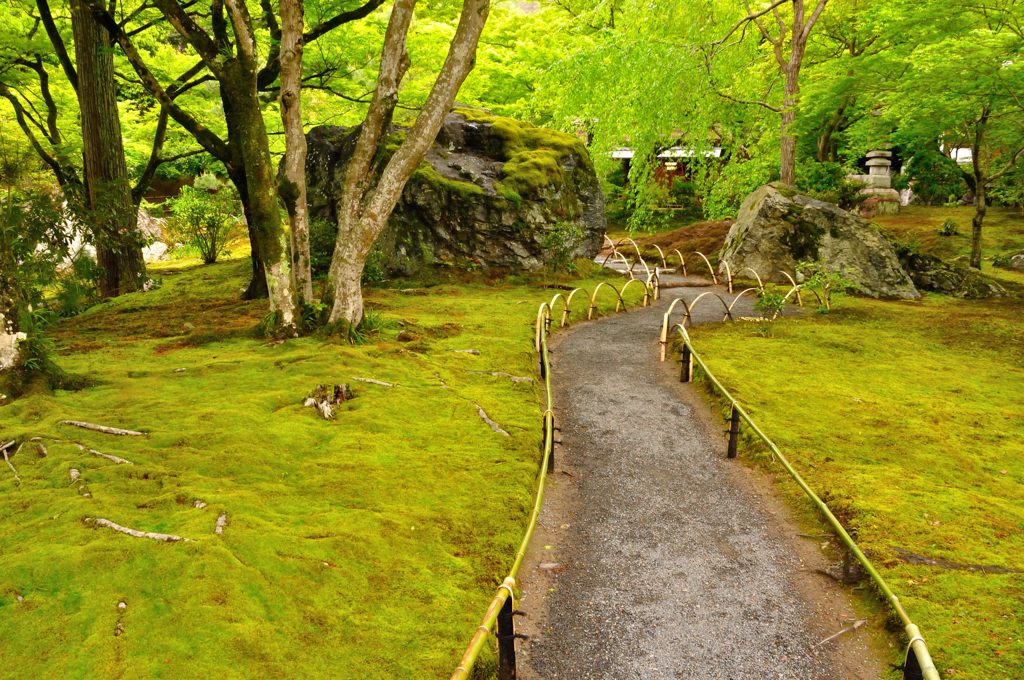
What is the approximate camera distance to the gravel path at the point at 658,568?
3961mm

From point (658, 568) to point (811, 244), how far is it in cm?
1492

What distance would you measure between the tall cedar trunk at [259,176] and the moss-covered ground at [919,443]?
21.4 feet

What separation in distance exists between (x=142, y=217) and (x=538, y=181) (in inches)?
553

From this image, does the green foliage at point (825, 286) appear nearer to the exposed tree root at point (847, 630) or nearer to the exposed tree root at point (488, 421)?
the exposed tree root at point (488, 421)

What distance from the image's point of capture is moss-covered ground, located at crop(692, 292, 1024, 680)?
13.8 feet

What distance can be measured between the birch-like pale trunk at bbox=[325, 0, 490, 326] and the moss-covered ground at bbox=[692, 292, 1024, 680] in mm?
5614

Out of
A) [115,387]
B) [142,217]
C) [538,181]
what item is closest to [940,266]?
[538,181]

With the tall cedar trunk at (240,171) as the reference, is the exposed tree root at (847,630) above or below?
below

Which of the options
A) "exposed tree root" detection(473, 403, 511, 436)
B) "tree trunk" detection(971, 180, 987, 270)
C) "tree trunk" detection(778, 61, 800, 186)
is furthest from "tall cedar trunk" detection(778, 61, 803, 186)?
"exposed tree root" detection(473, 403, 511, 436)

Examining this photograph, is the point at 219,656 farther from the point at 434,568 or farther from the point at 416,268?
the point at 416,268

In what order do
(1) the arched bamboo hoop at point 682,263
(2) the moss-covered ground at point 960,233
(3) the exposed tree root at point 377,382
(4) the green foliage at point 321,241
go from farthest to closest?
(2) the moss-covered ground at point 960,233 → (1) the arched bamboo hoop at point 682,263 → (4) the green foliage at point 321,241 → (3) the exposed tree root at point 377,382

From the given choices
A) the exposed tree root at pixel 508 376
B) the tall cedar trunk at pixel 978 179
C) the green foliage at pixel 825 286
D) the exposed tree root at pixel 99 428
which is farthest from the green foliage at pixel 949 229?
the exposed tree root at pixel 99 428

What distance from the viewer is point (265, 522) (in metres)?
4.34

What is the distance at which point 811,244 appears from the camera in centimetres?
1709
